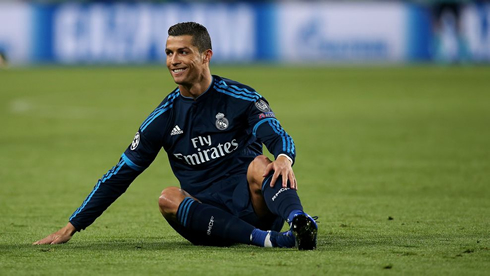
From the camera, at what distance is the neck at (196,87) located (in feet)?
17.7

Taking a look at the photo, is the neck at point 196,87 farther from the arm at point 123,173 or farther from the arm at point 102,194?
the arm at point 102,194

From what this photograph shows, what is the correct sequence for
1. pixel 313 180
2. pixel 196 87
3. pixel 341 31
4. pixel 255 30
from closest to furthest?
pixel 196 87
pixel 313 180
pixel 341 31
pixel 255 30

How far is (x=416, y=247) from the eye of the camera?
16.9ft

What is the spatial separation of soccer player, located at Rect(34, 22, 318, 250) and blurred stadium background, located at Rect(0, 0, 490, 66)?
23.1 meters

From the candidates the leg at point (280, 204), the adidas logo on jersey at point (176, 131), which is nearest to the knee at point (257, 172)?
the leg at point (280, 204)

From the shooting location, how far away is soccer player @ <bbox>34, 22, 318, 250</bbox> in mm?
5227

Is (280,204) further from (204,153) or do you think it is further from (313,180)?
(313,180)

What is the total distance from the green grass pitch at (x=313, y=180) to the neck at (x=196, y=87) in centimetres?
89

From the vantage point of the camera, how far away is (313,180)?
895 centimetres

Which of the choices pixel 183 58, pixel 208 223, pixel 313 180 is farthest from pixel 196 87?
pixel 313 180

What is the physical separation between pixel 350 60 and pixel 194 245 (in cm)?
2461

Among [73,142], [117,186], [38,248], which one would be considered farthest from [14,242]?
[73,142]

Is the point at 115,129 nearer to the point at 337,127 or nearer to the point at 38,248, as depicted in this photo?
the point at 337,127

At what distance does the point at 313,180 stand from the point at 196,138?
145 inches
